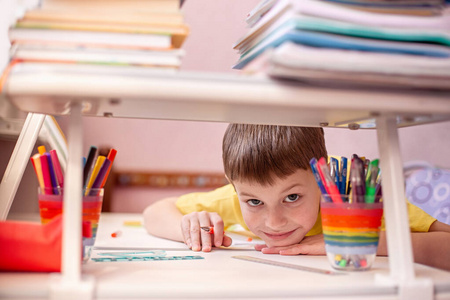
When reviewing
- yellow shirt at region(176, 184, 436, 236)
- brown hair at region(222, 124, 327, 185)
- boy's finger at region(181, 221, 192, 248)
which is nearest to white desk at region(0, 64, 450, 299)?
brown hair at region(222, 124, 327, 185)

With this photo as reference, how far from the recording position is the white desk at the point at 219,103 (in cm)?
43

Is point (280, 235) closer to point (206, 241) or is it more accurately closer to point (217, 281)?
point (206, 241)

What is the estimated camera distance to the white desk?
0.43 meters

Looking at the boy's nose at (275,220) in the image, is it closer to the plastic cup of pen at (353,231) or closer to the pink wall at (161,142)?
the plastic cup of pen at (353,231)

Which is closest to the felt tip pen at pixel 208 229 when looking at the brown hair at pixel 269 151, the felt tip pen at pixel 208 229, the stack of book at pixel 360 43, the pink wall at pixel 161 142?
the felt tip pen at pixel 208 229

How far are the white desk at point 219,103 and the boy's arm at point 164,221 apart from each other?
1.61 ft

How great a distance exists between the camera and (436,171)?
133 cm

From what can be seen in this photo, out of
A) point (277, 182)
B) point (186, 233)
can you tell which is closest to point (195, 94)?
point (277, 182)

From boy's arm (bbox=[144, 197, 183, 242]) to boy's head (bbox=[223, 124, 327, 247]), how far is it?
0.22 metres

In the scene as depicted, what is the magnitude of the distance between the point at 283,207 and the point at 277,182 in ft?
0.15

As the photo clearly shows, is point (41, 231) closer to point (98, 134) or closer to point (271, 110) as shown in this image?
point (271, 110)

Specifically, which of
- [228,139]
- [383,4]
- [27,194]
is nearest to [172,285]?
[383,4]

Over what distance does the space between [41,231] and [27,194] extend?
0.75 meters

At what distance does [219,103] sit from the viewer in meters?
0.45
